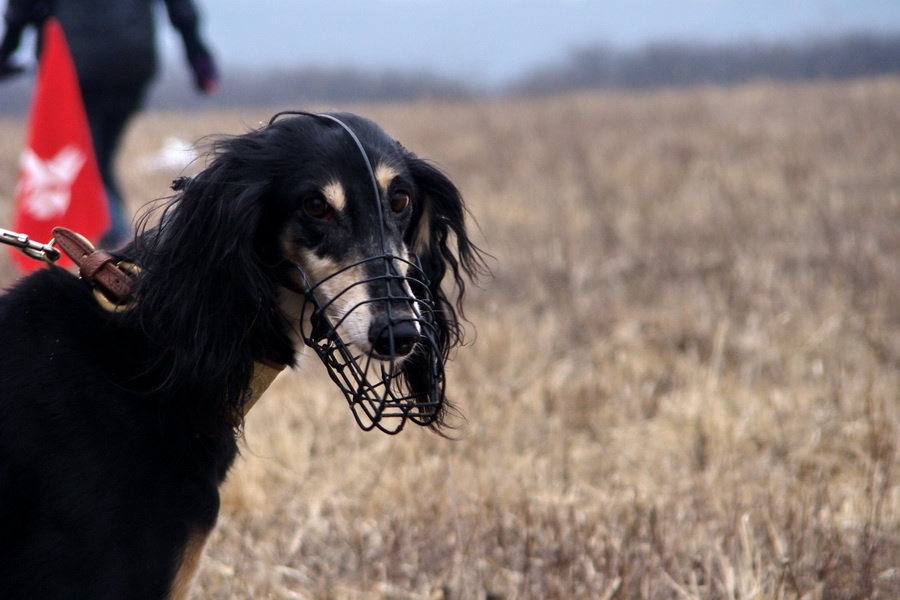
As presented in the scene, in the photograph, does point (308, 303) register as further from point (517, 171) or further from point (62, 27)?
point (517, 171)

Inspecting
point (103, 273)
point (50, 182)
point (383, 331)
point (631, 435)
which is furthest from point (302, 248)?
point (50, 182)

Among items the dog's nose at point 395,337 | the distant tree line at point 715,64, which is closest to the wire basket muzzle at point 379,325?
the dog's nose at point 395,337

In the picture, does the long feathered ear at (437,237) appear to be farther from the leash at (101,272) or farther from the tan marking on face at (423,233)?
the leash at (101,272)

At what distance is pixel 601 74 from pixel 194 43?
1528 centimetres

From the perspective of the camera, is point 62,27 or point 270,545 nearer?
point 270,545

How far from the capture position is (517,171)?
31.5ft

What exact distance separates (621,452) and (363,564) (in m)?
1.29

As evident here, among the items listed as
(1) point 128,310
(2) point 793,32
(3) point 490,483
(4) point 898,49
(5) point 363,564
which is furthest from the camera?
(4) point 898,49

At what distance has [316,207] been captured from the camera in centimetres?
198

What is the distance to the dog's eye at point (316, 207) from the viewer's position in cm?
197

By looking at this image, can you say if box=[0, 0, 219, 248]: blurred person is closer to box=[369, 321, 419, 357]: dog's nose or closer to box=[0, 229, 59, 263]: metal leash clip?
box=[0, 229, 59, 263]: metal leash clip

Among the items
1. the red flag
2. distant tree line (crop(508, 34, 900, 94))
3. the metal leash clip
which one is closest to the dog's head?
the metal leash clip

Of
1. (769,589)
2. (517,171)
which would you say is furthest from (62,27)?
(517,171)

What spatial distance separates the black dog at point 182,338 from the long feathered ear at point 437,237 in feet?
0.40
